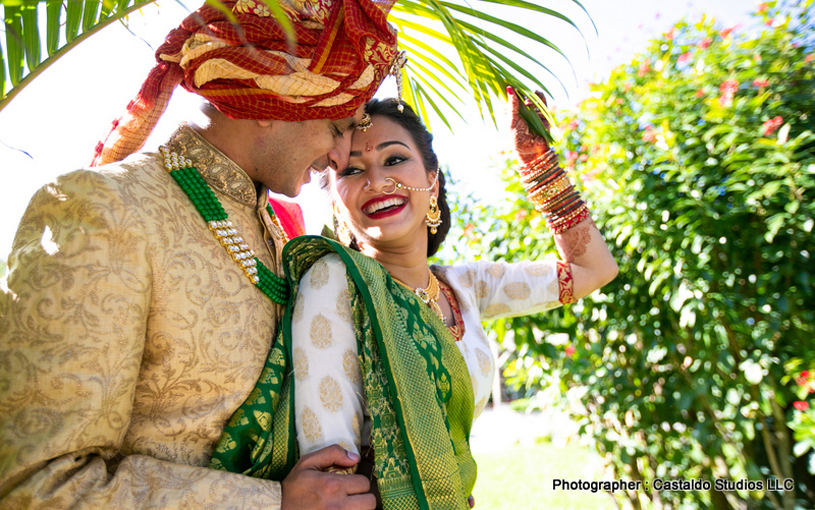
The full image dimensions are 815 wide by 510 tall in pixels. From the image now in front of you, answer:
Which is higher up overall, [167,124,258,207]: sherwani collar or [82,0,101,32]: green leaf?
[82,0,101,32]: green leaf

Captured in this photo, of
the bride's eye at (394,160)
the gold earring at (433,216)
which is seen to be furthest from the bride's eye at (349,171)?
the gold earring at (433,216)

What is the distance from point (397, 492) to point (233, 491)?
0.36 m

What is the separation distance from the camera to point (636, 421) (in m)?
3.45

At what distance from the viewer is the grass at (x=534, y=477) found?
15.2ft

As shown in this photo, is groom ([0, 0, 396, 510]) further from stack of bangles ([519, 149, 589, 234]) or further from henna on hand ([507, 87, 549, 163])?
stack of bangles ([519, 149, 589, 234])

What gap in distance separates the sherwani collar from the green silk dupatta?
0.21 m

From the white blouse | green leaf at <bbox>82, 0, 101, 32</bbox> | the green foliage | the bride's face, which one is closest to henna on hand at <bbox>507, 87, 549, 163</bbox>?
the bride's face

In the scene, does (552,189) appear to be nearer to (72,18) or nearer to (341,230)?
(341,230)

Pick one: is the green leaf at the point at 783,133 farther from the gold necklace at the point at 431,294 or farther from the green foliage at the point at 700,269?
the gold necklace at the point at 431,294

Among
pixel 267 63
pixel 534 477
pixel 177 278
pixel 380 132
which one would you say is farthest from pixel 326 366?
pixel 534 477

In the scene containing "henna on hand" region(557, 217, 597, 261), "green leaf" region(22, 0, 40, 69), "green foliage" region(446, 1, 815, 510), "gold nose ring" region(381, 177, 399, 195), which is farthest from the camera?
"green foliage" region(446, 1, 815, 510)

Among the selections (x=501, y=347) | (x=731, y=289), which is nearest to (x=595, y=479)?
(x=501, y=347)

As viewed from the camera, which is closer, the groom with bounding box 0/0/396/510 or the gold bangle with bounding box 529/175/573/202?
the groom with bounding box 0/0/396/510

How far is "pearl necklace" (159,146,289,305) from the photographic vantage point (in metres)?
1.41
